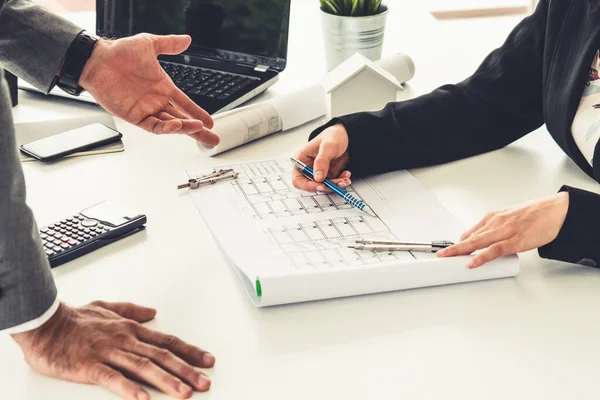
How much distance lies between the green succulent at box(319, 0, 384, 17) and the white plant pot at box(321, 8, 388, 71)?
0.5 inches

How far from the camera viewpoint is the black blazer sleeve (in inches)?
45.6

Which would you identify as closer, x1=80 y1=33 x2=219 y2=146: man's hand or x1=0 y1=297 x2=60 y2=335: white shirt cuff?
x1=0 y1=297 x2=60 y2=335: white shirt cuff

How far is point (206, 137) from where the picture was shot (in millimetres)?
1152

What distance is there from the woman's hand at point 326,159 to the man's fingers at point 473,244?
0.76ft

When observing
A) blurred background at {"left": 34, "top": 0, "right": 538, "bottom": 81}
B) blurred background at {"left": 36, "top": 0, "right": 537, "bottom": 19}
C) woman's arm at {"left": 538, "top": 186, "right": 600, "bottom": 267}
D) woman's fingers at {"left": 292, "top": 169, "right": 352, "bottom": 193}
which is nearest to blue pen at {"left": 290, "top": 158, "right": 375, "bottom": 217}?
woman's fingers at {"left": 292, "top": 169, "right": 352, "bottom": 193}

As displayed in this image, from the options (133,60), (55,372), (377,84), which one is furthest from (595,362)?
(133,60)

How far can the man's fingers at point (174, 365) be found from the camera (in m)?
0.71

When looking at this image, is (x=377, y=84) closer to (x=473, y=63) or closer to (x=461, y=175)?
(x=461, y=175)

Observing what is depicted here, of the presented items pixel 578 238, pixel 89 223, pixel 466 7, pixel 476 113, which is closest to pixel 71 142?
pixel 89 223

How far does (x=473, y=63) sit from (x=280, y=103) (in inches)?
19.4

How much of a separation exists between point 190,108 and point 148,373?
55cm

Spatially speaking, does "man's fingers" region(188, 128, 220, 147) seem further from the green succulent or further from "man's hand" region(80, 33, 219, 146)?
the green succulent

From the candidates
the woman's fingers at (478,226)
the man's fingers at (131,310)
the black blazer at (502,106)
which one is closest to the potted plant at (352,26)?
the black blazer at (502,106)

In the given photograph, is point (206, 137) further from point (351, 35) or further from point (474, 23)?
point (474, 23)
